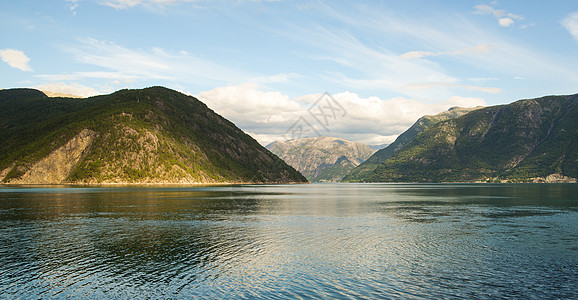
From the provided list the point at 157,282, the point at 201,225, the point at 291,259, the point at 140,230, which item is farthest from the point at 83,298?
the point at 201,225

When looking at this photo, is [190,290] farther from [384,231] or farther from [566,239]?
[566,239]

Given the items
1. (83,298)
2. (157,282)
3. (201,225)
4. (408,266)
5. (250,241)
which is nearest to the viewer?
(83,298)

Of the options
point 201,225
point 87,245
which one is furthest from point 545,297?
point 201,225

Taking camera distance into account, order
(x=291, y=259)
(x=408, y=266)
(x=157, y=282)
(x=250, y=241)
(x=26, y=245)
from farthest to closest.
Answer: (x=250, y=241)
(x=26, y=245)
(x=291, y=259)
(x=408, y=266)
(x=157, y=282)

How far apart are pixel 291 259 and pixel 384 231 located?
26125 millimetres

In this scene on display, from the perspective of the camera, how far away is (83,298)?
94.0ft

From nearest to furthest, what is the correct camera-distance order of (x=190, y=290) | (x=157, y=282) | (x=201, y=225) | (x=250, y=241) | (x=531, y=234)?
(x=190, y=290) → (x=157, y=282) → (x=250, y=241) → (x=531, y=234) → (x=201, y=225)

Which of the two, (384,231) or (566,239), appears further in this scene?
(384,231)

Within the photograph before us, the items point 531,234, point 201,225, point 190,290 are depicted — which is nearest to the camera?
point 190,290

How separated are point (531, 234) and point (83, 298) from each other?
2381 inches

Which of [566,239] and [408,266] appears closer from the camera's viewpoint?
[408,266]

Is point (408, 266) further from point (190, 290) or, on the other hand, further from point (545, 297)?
point (190, 290)

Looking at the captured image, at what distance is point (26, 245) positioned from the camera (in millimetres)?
48125

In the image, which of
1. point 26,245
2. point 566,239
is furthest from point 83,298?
point 566,239
